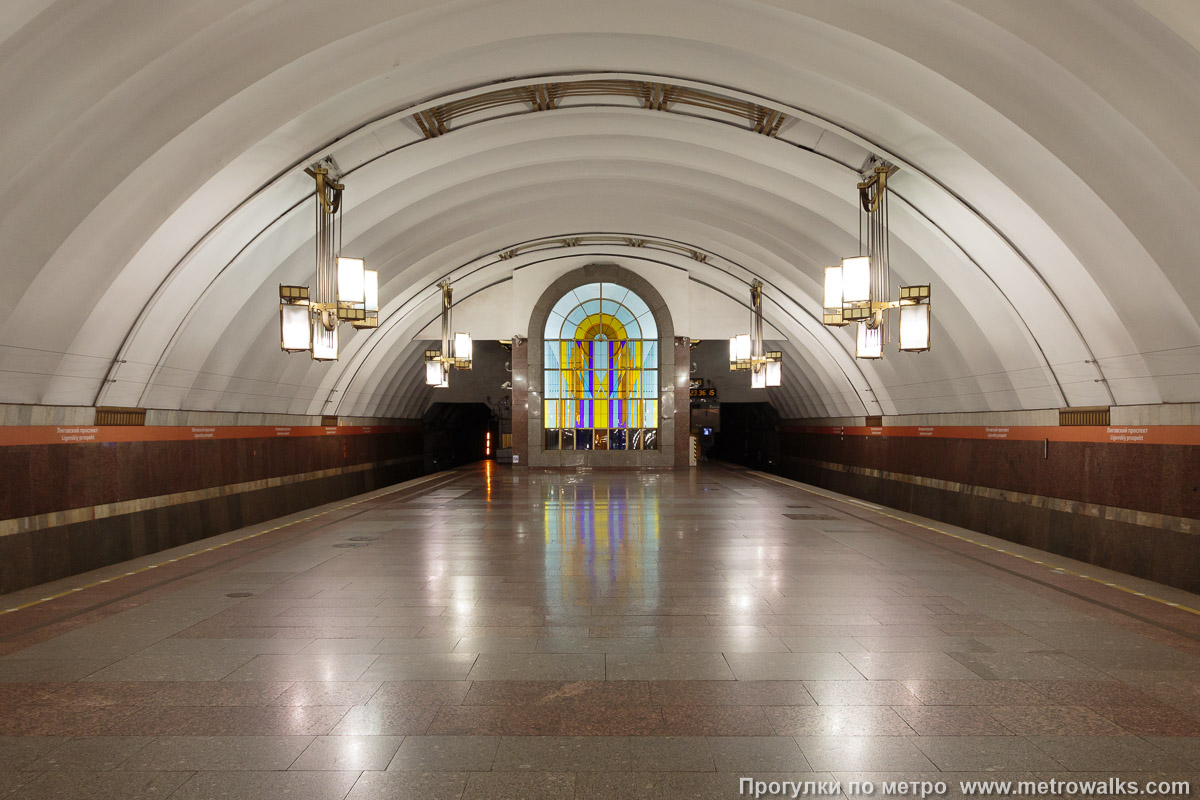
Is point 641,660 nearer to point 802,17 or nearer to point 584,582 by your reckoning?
point 584,582

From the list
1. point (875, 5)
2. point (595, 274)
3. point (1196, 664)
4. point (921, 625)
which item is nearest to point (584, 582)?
point (921, 625)

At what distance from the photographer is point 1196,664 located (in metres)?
5.02

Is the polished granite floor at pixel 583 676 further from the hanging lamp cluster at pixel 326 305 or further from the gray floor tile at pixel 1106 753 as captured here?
the hanging lamp cluster at pixel 326 305

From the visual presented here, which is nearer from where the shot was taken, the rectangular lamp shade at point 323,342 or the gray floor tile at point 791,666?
the gray floor tile at point 791,666

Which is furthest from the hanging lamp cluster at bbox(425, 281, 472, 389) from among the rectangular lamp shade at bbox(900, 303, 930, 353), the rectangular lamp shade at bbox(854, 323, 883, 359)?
the rectangular lamp shade at bbox(900, 303, 930, 353)

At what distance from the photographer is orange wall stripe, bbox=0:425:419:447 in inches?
315

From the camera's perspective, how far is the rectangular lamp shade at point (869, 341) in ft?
34.1

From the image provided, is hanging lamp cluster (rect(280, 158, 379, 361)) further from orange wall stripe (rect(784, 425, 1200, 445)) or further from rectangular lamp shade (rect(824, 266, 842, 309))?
orange wall stripe (rect(784, 425, 1200, 445))

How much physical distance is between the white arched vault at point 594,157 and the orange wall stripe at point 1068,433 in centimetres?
46

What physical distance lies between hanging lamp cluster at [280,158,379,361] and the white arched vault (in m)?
0.46

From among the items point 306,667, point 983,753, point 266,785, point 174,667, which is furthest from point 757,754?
point 174,667

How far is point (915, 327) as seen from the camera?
9.54m

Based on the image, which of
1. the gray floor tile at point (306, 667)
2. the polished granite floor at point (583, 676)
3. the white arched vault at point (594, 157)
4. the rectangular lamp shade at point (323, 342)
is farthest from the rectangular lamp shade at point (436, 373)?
the gray floor tile at point (306, 667)

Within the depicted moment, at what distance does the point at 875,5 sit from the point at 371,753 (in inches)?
285
